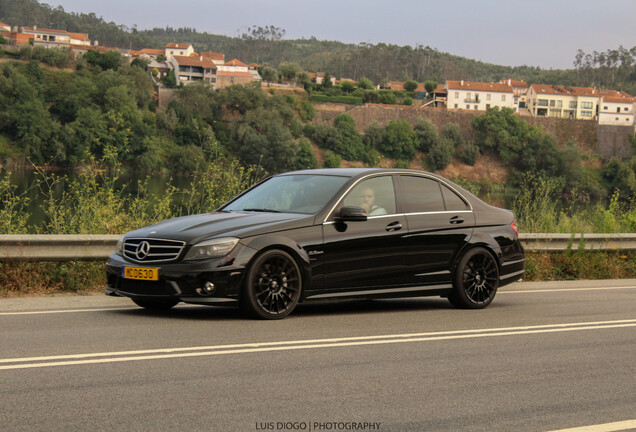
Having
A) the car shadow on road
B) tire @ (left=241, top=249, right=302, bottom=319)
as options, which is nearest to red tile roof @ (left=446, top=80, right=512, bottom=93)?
the car shadow on road

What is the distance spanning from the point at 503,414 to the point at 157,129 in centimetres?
10472

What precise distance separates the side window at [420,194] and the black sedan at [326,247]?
0.05 feet

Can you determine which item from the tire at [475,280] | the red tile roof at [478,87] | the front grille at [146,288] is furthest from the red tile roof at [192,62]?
the front grille at [146,288]

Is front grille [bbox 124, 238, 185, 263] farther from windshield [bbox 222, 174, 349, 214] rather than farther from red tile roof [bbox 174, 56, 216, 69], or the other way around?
red tile roof [bbox 174, 56, 216, 69]

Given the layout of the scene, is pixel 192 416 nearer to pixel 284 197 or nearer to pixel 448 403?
pixel 448 403

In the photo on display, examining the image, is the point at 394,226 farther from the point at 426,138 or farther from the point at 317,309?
the point at 426,138

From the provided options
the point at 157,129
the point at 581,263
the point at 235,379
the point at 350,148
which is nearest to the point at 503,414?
the point at 235,379

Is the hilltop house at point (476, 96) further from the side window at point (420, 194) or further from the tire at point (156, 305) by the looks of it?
the tire at point (156, 305)

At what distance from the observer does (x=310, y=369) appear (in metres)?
6.20

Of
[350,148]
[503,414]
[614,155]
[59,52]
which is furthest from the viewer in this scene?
[614,155]

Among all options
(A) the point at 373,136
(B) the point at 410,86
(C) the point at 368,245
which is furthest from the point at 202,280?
(B) the point at 410,86

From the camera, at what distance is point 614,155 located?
14675 cm

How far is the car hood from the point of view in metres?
8.28

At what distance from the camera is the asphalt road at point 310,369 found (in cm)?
489
